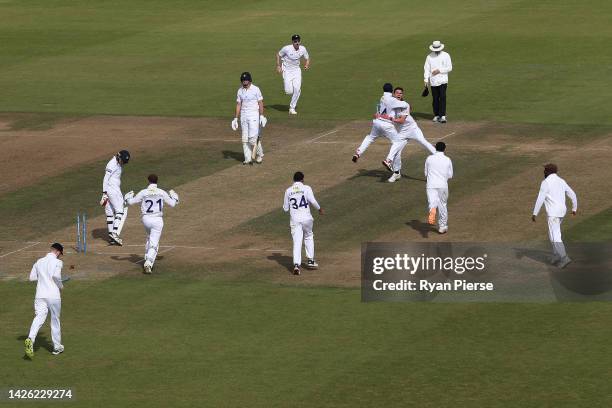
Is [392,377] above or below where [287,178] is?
below

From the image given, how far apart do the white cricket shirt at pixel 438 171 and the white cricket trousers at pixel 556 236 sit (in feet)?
10.6

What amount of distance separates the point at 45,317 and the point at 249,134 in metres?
14.4

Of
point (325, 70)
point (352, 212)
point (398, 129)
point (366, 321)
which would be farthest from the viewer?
point (325, 70)

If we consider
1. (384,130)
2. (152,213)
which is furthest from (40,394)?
(384,130)

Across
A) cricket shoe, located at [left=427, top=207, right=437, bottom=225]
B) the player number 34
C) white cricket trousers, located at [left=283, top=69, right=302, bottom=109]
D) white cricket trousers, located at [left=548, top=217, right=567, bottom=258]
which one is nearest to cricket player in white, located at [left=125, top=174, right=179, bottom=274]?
cricket shoe, located at [left=427, top=207, right=437, bottom=225]

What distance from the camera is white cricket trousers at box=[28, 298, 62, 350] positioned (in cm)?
2506

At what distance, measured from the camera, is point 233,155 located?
4069 centimetres

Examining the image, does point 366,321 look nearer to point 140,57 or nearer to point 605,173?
point 605,173

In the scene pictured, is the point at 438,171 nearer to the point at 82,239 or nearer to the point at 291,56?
the point at 82,239

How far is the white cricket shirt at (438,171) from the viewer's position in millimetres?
31938

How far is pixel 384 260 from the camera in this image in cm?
3092

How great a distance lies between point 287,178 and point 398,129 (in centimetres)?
320

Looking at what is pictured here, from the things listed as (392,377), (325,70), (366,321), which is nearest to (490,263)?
(366,321)

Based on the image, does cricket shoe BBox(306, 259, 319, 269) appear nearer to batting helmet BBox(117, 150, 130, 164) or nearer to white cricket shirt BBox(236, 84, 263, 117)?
batting helmet BBox(117, 150, 130, 164)
